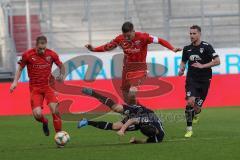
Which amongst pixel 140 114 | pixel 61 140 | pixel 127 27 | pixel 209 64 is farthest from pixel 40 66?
pixel 209 64

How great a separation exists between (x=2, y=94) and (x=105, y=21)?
266 inches

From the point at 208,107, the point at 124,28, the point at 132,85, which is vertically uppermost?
the point at 124,28

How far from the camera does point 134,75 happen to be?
16.2m

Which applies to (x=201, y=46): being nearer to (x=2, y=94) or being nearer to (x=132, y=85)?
(x=132, y=85)

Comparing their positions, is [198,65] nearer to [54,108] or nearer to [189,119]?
[189,119]

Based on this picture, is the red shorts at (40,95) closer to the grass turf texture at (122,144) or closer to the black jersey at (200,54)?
the grass turf texture at (122,144)

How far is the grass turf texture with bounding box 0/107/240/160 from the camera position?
476 inches

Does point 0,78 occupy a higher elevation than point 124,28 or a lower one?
lower

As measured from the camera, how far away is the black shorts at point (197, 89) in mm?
16391

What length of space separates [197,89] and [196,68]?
17.3 inches

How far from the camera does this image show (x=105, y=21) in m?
30.9

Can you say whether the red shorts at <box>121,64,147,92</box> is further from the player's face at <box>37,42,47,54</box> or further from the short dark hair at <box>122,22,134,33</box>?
the player's face at <box>37,42,47,54</box>

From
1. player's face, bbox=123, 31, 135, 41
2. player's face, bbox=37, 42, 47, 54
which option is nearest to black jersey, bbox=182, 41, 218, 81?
player's face, bbox=123, 31, 135, 41

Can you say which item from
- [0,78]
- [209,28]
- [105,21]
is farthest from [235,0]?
[0,78]
